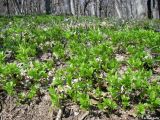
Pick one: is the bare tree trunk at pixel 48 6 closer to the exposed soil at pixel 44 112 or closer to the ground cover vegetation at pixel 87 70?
the ground cover vegetation at pixel 87 70

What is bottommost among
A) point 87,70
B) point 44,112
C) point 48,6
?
point 44,112

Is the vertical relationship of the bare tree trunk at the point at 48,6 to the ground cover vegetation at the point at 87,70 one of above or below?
above

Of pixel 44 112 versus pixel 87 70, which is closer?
pixel 44 112

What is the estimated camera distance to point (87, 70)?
5992 millimetres

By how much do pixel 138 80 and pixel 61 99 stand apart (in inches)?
55.3

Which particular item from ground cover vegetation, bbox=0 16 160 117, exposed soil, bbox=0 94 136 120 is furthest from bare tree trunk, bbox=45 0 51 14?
exposed soil, bbox=0 94 136 120

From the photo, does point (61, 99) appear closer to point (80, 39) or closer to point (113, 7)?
point (80, 39)

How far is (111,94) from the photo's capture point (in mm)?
5547

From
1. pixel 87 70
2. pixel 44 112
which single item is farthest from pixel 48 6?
pixel 44 112

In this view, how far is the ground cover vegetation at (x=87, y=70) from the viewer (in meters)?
5.52

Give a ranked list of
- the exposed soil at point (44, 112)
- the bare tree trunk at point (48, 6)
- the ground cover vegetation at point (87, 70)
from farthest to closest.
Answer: the bare tree trunk at point (48, 6) < the ground cover vegetation at point (87, 70) < the exposed soil at point (44, 112)

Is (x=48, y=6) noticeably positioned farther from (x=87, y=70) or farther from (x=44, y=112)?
(x=44, y=112)

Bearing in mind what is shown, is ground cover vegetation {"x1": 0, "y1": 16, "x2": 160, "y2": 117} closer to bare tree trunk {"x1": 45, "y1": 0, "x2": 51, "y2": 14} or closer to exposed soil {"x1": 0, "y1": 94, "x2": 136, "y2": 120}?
exposed soil {"x1": 0, "y1": 94, "x2": 136, "y2": 120}

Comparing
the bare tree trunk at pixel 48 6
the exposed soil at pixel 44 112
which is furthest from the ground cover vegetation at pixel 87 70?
the bare tree trunk at pixel 48 6
